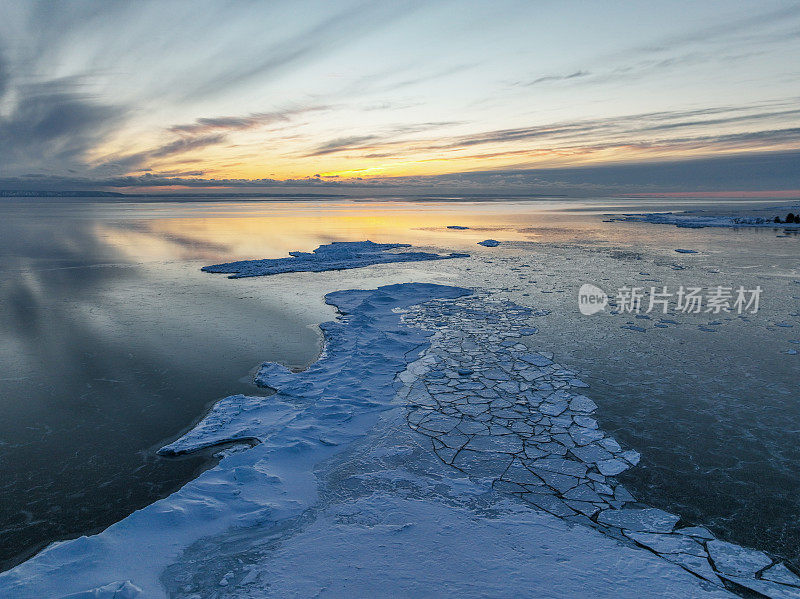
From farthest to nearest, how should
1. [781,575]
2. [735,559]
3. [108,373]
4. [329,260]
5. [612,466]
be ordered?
[329,260] → [108,373] → [612,466] → [735,559] → [781,575]

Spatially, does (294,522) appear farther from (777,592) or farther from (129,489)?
(777,592)

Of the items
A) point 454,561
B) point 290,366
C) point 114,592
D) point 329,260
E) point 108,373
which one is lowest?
point 454,561

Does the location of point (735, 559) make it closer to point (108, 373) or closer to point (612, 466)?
point (612, 466)

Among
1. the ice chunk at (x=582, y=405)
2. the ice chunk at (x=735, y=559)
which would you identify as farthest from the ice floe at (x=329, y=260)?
the ice chunk at (x=735, y=559)

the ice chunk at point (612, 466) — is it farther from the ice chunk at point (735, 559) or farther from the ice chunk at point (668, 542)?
the ice chunk at point (735, 559)

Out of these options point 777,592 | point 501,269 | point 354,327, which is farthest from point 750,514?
point 501,269

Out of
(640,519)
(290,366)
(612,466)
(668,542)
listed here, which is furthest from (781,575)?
(290,366)
